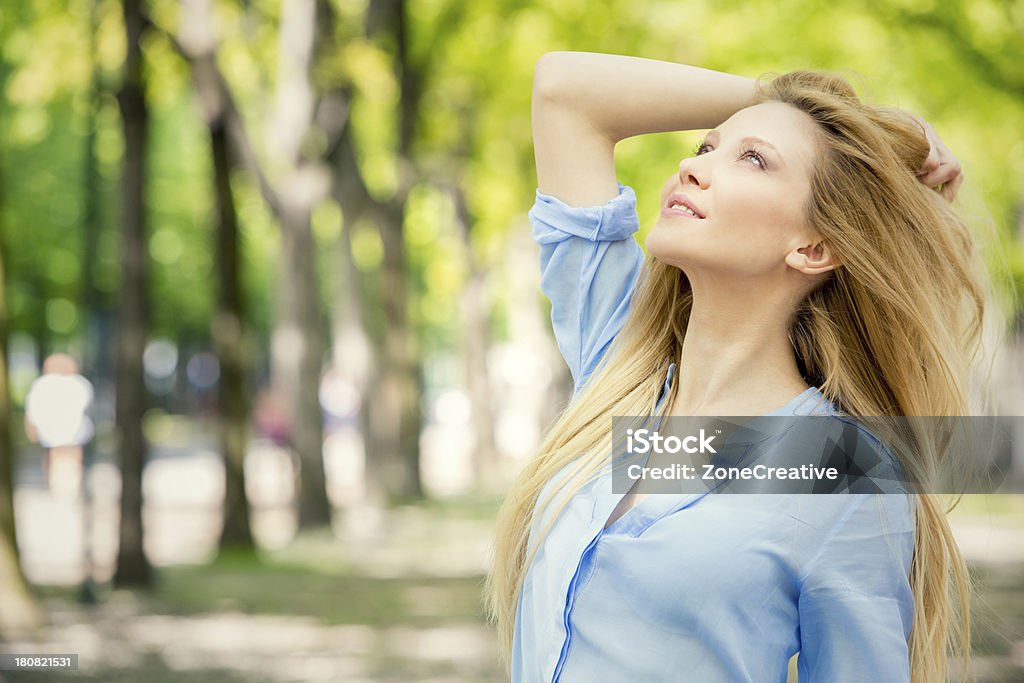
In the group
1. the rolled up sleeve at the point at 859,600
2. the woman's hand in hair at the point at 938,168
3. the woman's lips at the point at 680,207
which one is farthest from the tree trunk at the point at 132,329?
the rolled up sleeve at the point at 859,600

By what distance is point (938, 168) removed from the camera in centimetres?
231

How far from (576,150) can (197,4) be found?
32.3 ft

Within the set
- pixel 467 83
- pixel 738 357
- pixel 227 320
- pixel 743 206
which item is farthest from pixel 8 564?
pixel 467 83

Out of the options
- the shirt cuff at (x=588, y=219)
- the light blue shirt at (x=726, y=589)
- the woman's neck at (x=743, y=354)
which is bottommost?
the light blue shirt at (x=726, y=589)

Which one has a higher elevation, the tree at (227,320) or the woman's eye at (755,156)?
the woman's eye at (755,156)

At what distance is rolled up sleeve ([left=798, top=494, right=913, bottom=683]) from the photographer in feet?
6.29

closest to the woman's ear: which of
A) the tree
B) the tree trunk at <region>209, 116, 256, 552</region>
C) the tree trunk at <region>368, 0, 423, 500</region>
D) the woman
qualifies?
the woman

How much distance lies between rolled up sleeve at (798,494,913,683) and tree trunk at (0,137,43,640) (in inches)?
270

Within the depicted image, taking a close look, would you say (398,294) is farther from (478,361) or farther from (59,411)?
(478,361)

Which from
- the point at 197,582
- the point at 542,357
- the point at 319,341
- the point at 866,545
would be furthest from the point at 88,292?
the point at 542,357

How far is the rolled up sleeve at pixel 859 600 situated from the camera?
192 cm

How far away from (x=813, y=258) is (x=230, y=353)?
1090cm

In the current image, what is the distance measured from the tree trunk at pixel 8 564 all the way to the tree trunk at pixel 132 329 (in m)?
2.59

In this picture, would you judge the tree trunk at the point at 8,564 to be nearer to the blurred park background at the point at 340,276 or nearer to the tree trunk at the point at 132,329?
the blurred park background at the point at 340,276
